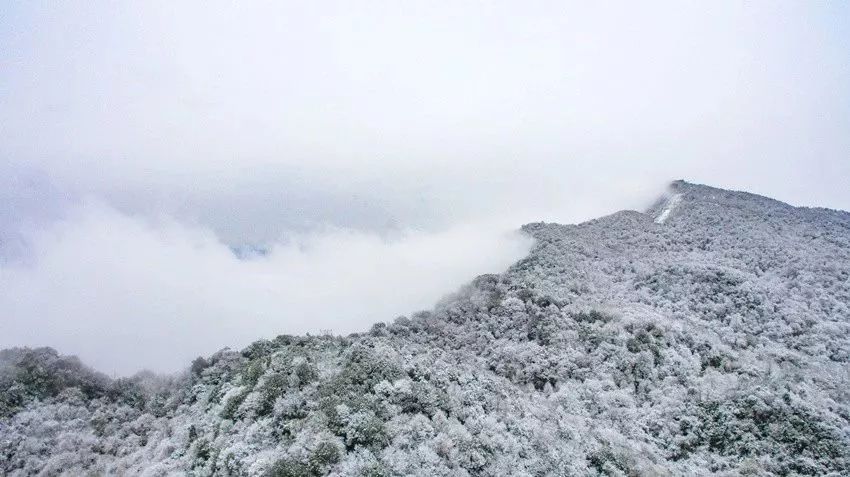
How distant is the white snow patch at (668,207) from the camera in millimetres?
104875

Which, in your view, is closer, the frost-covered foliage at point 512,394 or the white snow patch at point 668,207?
the frost-covered foliage at point 512,394

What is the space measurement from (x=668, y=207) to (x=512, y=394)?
86.1m

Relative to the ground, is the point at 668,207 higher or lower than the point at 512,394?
higher

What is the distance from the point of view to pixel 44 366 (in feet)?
158

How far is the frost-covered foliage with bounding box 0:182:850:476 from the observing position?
3341 cm

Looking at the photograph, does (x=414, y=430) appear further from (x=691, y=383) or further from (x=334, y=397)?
(x=691, y=383)

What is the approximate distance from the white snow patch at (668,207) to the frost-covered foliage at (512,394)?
35600 millimetres

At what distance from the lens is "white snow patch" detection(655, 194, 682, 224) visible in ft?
344

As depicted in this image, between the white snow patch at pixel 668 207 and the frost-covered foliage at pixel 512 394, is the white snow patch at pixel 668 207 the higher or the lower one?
the higher one

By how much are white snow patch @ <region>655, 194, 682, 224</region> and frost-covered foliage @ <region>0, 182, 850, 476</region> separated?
35600 millimetres

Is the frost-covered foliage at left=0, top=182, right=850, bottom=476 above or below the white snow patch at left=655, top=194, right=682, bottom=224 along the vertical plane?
below

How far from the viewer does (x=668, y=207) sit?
111 meters

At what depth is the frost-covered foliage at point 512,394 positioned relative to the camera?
33406mm

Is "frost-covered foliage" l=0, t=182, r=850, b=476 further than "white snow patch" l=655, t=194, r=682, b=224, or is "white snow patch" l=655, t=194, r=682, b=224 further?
"white snow patch" l=655, t=194, r=682, b=224
